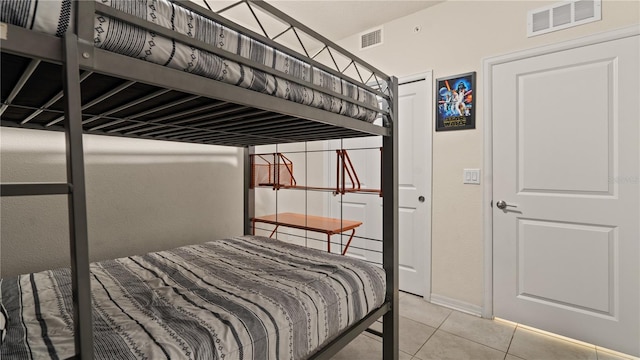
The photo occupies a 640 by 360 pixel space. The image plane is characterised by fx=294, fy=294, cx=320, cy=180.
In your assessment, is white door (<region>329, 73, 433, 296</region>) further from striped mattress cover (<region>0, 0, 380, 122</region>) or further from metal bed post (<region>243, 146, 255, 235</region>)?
striped mattress cover (<region>0, 0, 380, 122</region>)

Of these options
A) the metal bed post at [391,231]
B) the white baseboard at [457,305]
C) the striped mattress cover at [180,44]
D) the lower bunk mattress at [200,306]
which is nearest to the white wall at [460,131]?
the white baseboard at [457,305]

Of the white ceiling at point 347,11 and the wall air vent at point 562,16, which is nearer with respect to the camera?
the wall air vent at point 562,16

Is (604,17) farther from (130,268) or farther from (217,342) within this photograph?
(130,268)

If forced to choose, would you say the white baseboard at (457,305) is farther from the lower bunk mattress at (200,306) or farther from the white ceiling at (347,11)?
the white ceiling at (347,11)

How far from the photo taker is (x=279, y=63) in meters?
1.06

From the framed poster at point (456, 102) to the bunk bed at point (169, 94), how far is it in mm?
1074

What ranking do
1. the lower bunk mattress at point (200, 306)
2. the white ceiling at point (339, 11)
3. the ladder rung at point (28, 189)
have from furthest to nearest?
the white ceiling at point (339, 11)
the lower bunk mattress at point (200, 306)
the ladder rung at point (28, 189)

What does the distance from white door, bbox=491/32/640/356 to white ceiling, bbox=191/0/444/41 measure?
40.0 inches

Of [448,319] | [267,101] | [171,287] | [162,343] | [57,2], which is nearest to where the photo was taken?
[57,2]

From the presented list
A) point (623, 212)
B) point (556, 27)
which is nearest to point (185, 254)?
point (623, 212)

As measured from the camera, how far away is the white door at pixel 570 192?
187cm

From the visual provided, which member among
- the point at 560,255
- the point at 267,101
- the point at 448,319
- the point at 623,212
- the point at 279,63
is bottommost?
the point at 448,319

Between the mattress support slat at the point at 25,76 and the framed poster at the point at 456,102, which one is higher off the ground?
the framed poster at the point at 456,102

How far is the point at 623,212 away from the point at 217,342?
2471mm
